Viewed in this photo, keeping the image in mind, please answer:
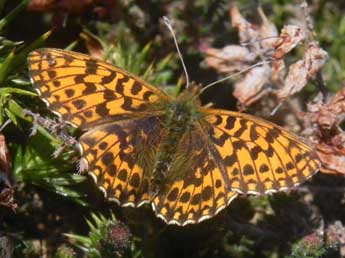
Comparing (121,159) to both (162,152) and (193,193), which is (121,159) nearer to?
(162,152)

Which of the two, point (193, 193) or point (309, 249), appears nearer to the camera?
point (193, 193)

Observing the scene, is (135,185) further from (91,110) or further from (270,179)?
(270,179)

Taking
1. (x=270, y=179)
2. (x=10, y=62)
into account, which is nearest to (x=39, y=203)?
(x=10, y=62)

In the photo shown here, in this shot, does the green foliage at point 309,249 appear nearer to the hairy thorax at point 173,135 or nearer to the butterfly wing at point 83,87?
the hairy thorax at point 173,135

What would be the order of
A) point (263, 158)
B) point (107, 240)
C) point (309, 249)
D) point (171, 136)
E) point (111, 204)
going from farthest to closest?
point (111, 204) → point (309, 249) → point (107, 240) → point (171, 136) → point (263, 158)

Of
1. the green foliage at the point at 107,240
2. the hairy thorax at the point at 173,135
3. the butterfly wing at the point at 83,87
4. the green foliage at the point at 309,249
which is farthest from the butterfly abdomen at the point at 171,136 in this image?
the green foliage at the point at 309,249

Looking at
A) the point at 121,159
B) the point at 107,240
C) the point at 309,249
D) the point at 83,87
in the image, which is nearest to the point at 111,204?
the point at 107,240

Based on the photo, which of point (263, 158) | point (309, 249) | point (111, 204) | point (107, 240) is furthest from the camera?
point (111, 204)
